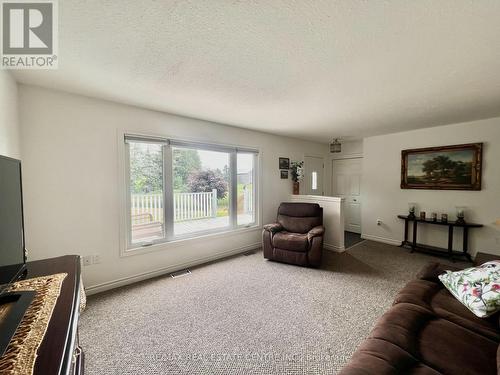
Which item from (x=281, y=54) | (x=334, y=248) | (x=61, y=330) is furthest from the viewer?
(x=334, y=248)

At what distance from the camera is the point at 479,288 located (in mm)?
1346

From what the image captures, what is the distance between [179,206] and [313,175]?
11.4ft

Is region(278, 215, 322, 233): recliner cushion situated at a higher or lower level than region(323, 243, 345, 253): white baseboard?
higher

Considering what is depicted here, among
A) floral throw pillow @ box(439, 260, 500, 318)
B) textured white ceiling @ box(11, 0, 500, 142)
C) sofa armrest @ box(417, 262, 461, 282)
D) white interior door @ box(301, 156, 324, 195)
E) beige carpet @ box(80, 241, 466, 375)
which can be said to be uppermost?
textured white ceiling @ box(11, 0, 500, 142)

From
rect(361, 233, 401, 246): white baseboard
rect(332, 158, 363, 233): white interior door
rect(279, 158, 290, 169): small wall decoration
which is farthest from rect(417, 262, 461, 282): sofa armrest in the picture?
rect(332, 158, 363, 233): white interior door

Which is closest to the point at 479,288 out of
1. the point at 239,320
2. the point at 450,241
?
the point at 239,320

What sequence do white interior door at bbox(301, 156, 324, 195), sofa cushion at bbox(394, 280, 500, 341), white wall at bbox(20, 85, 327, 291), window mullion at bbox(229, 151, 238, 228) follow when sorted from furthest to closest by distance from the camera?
white interior door at bbox(301, 156, 324, 195)
window mullion at bbox(229, 151, 238, 228)
white wall at bbox(20, 85, 327, 291)
sofa cushion at bbox(394, 280, 500, 341)

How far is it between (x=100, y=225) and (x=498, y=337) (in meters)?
3.40

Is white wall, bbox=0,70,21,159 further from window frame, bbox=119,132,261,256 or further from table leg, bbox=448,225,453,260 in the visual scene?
table leg, bbox=448,225,453,260

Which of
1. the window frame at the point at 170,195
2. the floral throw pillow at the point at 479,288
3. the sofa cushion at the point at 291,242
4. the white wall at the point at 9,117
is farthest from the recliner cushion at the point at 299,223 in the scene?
the white wall at the point at 9,117

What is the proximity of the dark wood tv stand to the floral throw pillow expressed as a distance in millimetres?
2090

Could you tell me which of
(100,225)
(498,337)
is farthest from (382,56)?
(100,225)

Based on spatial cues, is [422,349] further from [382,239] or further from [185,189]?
[382,239]

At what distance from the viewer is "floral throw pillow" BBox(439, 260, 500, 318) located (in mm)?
1261
